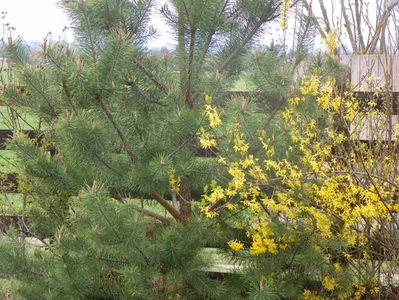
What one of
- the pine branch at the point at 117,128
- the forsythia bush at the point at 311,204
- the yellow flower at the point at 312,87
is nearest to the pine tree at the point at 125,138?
the pine branch at the point at 117,128

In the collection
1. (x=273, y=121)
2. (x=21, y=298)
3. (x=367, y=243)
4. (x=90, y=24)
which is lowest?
(x=21, y=298)

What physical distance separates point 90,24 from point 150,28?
0.40m

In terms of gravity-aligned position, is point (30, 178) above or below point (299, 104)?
below

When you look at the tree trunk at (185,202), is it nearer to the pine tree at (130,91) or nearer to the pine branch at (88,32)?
the pine tree at (130,91)

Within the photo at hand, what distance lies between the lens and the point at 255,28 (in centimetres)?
370

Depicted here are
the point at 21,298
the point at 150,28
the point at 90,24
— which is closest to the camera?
the point at 90,24

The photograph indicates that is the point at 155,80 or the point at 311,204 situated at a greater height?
the point at 155,80

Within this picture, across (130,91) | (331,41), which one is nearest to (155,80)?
(130,91)

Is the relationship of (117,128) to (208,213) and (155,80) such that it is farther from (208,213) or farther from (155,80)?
(208,213)

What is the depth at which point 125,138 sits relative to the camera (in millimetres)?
3352

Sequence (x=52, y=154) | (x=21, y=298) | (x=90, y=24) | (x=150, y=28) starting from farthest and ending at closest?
1. (x=52, y=154)
2. (x=21, y=298)
3. (x=150, y=28)
4. (x=90, y=24)

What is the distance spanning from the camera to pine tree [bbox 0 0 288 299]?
318 centimetres

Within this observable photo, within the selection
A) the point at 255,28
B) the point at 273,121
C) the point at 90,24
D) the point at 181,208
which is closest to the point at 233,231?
the point at 181,208

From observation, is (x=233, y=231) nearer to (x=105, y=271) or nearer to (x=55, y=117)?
(x=105, y=271)
